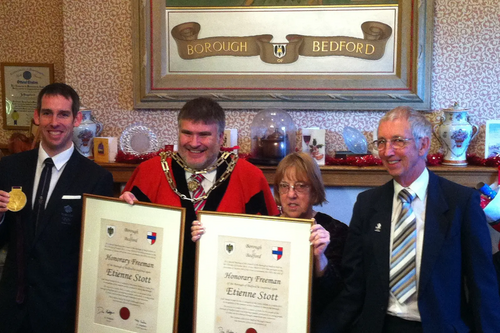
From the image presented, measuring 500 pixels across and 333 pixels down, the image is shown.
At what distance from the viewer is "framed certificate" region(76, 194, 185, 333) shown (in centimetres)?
228

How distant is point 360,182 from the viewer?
3992 mm

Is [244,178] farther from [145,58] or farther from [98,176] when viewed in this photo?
[145,58]

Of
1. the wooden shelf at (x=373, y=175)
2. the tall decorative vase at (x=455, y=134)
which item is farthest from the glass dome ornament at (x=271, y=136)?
the tall decorative vase at (x=455, y=134)

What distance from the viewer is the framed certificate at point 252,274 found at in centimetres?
216

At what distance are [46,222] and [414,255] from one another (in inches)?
62.2

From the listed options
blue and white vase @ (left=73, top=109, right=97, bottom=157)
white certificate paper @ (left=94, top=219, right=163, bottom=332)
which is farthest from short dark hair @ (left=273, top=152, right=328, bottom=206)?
blue and white vase @ (left=73, top=109, right=97, bottom=157)

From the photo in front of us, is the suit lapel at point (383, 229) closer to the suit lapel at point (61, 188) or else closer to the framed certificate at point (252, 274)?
the framed certificate at point (252, 274)

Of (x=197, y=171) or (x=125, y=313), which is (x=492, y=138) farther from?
(x=125, y=313)

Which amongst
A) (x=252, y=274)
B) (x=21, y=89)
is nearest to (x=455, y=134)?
(x=252, y=274)

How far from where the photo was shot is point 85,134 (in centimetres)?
425

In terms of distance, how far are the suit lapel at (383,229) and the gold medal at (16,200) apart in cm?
151

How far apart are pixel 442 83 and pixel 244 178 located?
2.19 m

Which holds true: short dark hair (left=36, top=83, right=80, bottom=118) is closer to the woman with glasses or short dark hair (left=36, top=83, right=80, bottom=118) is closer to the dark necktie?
the dark necktie

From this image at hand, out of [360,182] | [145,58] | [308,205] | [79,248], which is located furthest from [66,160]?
[360,182]
